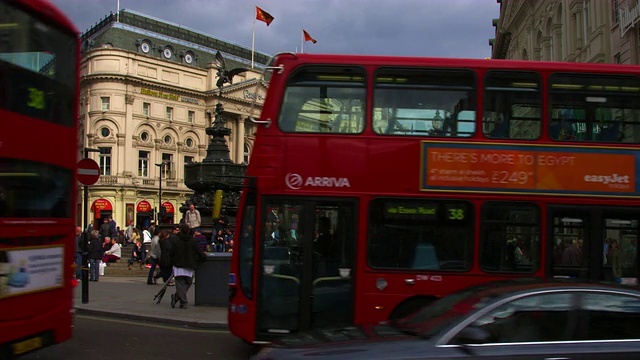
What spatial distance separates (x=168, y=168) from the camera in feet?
238

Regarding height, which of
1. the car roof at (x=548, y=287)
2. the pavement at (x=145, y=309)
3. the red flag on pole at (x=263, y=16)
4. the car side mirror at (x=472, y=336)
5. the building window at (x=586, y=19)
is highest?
the red flag on pole at (x=263, y=16)

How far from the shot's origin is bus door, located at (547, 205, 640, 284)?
7.82 metres

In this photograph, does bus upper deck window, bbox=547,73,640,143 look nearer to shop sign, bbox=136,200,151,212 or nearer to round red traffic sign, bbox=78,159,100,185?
round red traffic sign, bbox=78,159,100,185

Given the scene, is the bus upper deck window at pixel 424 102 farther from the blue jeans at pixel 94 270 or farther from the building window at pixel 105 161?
the building window at pixel 105 161

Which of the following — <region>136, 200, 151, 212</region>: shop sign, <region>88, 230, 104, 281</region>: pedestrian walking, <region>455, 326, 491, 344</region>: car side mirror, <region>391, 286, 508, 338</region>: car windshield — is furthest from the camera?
<region>136, 200, 151, 212</region>: shop sign

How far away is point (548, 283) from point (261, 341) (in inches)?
164

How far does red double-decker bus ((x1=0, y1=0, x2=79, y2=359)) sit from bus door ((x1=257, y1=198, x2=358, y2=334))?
8.21ft

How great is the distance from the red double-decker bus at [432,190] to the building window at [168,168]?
216 ft

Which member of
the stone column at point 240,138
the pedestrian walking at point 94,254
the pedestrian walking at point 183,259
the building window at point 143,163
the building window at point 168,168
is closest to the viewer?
the pedestrian walking at point 183,259

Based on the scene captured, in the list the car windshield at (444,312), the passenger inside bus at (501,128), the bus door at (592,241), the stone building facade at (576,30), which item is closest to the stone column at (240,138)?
the stone building facade at (576,30)

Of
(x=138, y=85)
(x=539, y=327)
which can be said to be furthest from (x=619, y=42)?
(x=138, y=85)

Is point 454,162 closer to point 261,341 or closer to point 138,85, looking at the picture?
point 261,341

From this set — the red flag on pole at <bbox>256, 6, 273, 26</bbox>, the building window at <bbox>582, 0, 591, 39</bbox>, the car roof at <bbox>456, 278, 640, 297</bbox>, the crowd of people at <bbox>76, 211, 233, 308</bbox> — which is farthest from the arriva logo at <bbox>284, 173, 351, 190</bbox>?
the red flag on pole at <bbox>256, 6, 273, 26</bbox>

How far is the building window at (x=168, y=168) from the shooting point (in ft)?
235
